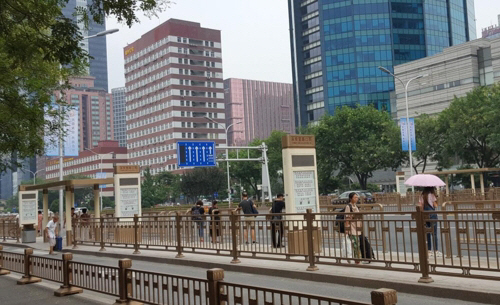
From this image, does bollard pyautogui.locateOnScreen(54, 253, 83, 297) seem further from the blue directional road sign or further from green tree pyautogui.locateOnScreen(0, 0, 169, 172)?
the blue directional road sign

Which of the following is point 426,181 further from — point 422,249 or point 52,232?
point 52,232

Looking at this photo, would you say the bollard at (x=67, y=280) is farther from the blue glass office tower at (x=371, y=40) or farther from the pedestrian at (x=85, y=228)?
the blue glass office tower at (x=371, y=40)

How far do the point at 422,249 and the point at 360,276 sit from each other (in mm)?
1630

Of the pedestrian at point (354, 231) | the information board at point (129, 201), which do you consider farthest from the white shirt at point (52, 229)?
the pedestrian at point (354, 231)

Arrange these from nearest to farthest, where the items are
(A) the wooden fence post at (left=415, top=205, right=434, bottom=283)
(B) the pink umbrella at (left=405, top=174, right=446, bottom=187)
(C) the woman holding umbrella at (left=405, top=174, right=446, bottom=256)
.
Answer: (A) the wooden fence post at (left=415, top=205, right=434, bottom=283) → (C) the woman holding umbrella at (left=405, top=174, right=446, bottom=256) → (B) the pink umbrella at (left=405, top=174, right=446, bottom=187)

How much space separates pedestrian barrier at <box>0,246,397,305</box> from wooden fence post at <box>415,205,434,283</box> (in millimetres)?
2148

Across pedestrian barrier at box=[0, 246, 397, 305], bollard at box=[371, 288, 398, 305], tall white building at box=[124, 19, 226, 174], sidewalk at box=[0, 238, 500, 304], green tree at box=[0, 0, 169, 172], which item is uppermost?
tall white building at box=[124, 19, 226, 174]

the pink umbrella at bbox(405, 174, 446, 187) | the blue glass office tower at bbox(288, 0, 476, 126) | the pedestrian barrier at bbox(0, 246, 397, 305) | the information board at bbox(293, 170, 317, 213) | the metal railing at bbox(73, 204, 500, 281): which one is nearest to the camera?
the pedestrian barrier at bbox(0, 246, 397, 305)

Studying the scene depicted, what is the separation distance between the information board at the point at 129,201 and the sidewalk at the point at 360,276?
7789 mm

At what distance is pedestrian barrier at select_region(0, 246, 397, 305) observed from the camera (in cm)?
498

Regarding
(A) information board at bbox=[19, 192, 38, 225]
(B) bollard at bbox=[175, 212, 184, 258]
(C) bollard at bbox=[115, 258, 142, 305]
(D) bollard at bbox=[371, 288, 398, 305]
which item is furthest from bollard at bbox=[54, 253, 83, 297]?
(A) information board at bbox=[19, 192, 38, 225]

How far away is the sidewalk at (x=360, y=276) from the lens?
849 centimetres

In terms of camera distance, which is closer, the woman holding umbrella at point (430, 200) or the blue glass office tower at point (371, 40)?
the woman holding umbrella at point (430, 200)

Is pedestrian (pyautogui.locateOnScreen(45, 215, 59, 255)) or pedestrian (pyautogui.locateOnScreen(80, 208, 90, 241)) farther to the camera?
pedestrian (pyautogui.locateOnScreen(80, 208, 90, 241))
